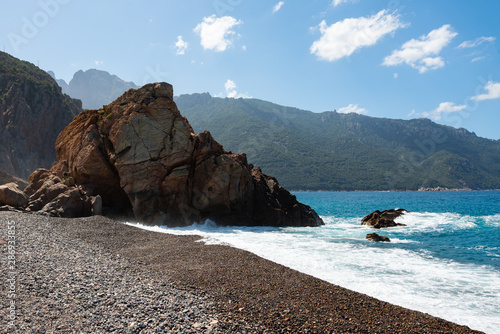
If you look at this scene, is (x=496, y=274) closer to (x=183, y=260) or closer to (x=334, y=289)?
(x=334, y=289)

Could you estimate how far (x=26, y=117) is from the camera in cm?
7131

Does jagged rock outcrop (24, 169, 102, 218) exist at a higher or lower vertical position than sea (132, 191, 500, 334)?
higher

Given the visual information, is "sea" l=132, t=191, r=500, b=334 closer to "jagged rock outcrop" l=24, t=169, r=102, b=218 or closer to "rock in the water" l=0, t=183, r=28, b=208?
"jagged rock outcrop" l=24, t=169, r=102, b=218

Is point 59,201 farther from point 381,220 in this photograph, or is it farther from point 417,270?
point 381,220

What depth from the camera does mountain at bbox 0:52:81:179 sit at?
66688 mm

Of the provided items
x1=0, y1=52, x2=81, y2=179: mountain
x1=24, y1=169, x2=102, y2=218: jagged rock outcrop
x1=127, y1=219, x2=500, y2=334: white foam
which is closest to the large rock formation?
x1=24, y1=169, x2=102, y2=218: jagged rock outcrop

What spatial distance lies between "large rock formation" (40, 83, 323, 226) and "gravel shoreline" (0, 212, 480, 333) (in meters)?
14.3

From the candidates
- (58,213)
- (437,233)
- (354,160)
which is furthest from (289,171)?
(58,213)

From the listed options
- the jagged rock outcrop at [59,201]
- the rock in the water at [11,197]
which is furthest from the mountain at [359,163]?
the rock in the water at [11,197]

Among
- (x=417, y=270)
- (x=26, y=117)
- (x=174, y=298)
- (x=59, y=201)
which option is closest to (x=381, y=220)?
(x=417, y=270)

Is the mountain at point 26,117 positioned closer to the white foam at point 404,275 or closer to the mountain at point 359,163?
the white foam at point 404,275

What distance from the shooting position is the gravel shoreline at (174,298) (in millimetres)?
7012

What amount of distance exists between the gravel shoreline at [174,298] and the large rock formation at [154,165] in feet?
46.9

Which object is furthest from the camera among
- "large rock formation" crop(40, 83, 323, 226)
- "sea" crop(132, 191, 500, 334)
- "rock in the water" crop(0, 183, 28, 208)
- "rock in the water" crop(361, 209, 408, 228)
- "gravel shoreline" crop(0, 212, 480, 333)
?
"rock in the water" crop(361, 209, 408, 228)
